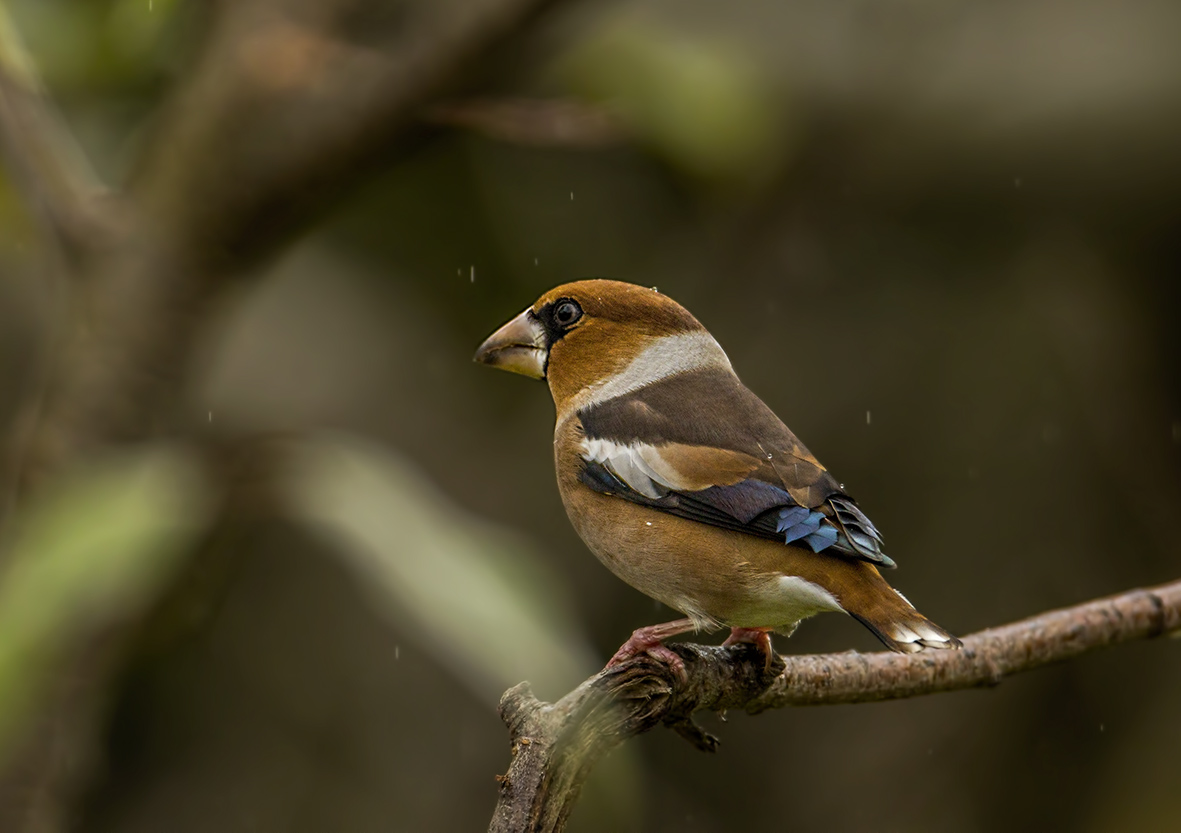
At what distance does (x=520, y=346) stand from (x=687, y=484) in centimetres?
60

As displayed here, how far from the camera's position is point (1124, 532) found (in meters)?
6.20

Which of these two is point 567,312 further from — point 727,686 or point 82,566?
point 82,566

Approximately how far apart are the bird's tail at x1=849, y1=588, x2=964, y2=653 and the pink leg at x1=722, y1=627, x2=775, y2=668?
0.35m

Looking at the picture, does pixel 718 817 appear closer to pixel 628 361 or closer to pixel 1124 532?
pixel 1124 532

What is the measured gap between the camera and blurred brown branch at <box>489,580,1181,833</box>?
1874mm

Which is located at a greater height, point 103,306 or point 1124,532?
point 103,306

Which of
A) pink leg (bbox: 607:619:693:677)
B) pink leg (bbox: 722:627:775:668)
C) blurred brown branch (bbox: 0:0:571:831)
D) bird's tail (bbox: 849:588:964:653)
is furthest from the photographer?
blurred brown branch (bbox: 0:0:571:831)

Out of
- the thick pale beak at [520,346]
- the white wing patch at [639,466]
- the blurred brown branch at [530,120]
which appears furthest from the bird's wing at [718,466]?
the blurred brown branch at [530,120]

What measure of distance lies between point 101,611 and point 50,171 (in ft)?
5.69

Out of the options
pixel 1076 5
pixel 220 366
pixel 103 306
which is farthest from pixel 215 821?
pixel 1076 5

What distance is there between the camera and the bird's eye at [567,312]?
2.95m

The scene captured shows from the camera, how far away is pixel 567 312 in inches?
117

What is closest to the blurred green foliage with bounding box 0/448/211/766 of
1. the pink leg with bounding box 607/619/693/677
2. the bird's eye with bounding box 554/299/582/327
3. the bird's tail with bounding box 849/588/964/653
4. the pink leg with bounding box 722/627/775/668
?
the bird's eye with bounding box 554/299/582/327

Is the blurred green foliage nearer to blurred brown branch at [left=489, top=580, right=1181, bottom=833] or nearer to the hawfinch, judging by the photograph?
the hawfinch
